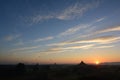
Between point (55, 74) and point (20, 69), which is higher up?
point (20, 69)

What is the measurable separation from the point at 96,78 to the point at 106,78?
9.74ft

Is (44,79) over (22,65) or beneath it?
beneath

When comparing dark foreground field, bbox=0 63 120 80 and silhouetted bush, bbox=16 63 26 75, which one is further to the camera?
silhouetted bush, bbox=16 63 26 75

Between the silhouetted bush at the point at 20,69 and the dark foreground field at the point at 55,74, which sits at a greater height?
the silhouetted bush at the point at 20,69

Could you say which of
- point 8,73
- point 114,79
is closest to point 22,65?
point 8,73

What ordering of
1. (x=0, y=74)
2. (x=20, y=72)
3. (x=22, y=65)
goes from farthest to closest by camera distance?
(x=22, y=65) < (x=20, y=72) < (x=0, y=74)

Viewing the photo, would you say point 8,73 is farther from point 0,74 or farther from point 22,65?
point 22,65

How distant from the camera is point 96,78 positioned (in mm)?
46188

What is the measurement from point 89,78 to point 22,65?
34159mm

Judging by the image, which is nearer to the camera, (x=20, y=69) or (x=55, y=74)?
(x=55, y=74)

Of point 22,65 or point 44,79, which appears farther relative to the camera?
point 22,65

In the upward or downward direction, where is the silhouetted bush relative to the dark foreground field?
upward

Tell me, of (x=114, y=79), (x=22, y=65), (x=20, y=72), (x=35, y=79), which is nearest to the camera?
(x=114, y=79)

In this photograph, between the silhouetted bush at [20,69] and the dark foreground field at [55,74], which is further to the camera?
the silhouetted bush at [20,69]
